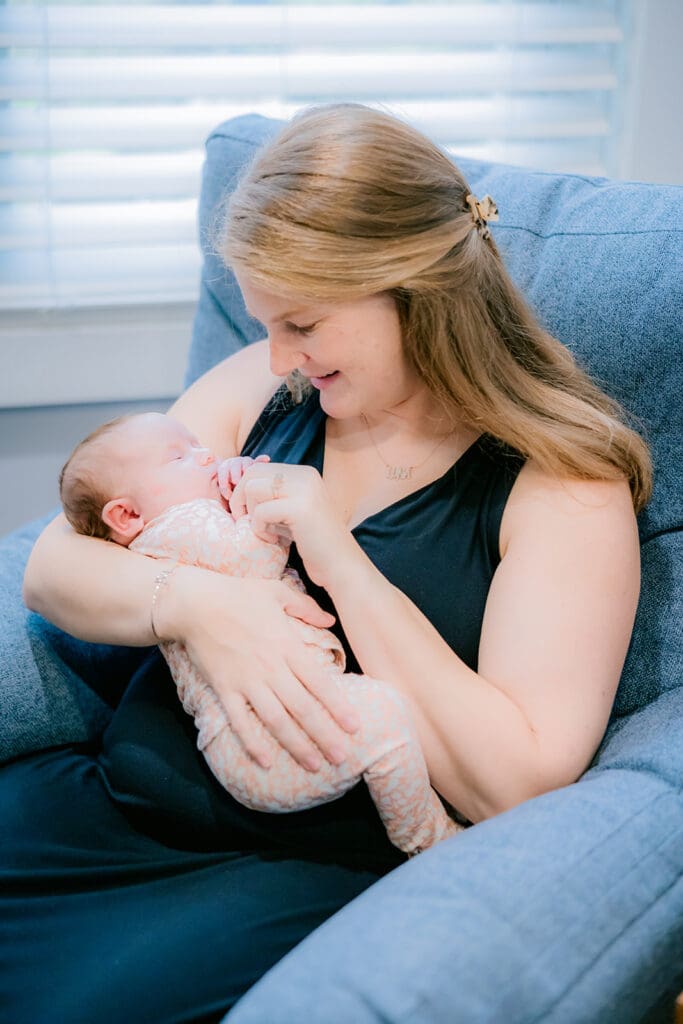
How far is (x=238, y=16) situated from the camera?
6.31 feet

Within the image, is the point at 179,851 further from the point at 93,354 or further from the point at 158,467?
the point at 93,354

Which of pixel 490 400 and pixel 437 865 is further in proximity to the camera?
pixel 490 400

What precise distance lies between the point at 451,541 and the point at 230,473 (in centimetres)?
28

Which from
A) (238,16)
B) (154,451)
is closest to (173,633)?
(154,451)

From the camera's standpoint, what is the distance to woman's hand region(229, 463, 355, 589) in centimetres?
116

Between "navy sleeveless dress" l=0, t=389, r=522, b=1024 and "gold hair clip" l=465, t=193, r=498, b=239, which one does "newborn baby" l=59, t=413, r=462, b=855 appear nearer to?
"navy sleeveless dress" l=0, t=389, r=522, b=1024

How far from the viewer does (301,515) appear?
1.16 meters

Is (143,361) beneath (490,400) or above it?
beneath

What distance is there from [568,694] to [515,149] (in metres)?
1.42

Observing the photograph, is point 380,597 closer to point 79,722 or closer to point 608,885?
point 608,885

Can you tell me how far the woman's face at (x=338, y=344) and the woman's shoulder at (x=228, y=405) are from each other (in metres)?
0.24

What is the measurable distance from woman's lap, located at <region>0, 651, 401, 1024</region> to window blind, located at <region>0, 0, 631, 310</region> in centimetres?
103

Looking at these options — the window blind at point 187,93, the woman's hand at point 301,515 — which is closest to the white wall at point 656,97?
the window blind at point 187,93

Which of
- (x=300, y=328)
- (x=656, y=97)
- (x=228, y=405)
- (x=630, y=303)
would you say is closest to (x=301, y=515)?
(x=300, y=328)
